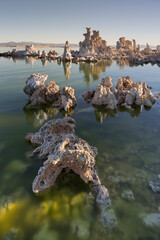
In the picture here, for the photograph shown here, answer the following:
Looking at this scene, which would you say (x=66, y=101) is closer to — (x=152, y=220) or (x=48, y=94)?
(x=48, y=94)

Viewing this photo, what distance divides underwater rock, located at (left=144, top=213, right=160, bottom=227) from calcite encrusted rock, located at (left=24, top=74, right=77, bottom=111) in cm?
1431

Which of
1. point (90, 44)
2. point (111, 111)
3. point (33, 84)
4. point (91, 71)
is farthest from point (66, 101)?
point (90, 44)

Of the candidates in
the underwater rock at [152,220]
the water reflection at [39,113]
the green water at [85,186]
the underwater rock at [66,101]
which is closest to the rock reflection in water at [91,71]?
the underwater rock at [66,101]

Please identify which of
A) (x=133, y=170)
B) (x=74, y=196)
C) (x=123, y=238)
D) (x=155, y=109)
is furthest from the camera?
(x=155, y=109)

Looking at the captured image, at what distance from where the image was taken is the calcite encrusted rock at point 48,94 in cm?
2047

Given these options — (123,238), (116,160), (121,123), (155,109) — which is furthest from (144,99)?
(123,238)

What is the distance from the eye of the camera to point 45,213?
7.32 m

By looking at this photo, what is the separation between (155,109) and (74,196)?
17.1m

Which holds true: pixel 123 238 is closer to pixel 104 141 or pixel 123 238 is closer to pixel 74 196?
pixel 74 196

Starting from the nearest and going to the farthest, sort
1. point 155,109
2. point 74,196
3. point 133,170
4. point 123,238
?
point 123,238
point 74,196
point 133,170
point 155,109

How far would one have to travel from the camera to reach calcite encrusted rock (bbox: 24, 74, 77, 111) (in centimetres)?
2047

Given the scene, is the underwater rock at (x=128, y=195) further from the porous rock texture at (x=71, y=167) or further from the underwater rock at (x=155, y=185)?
the underwater rock at (x=155, y=185)

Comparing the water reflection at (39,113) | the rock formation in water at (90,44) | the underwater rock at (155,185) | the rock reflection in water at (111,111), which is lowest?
the underwater rock at (155,185)

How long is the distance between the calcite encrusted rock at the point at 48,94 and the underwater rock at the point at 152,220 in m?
14.3
